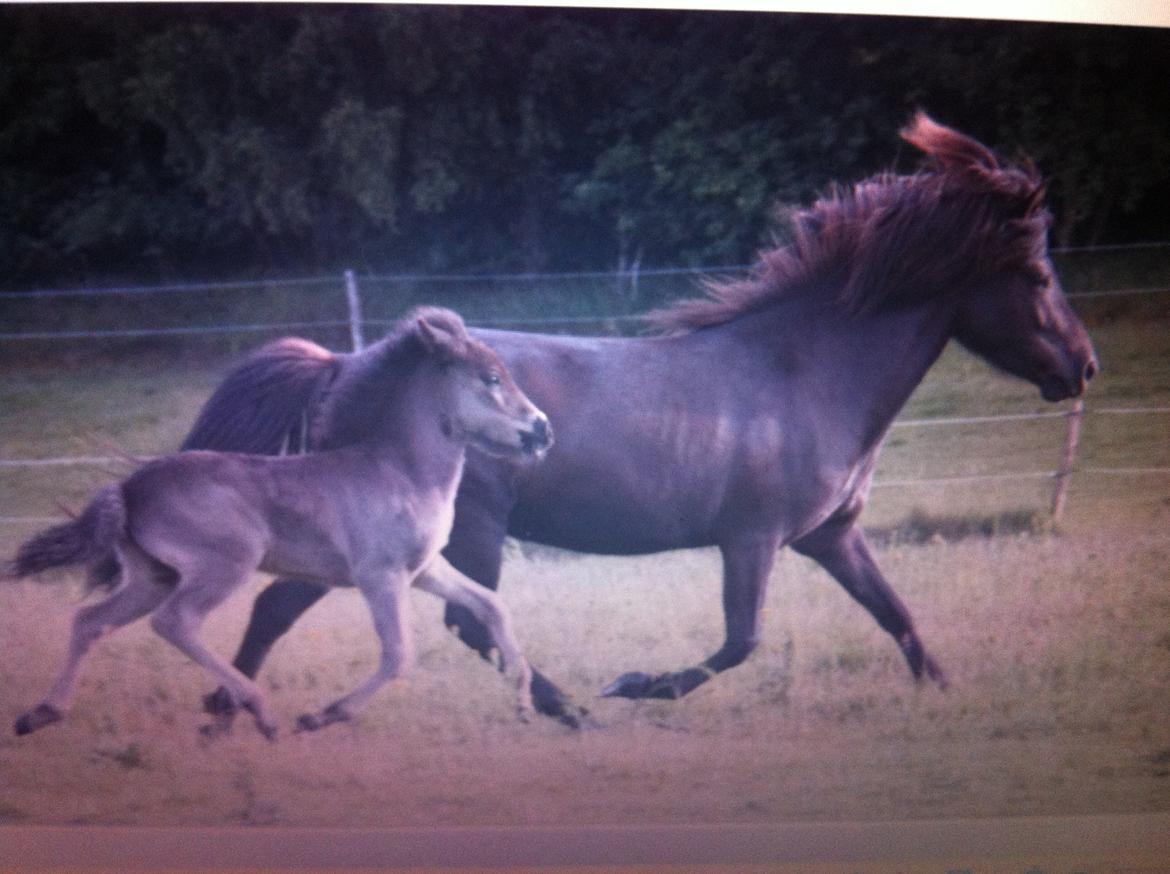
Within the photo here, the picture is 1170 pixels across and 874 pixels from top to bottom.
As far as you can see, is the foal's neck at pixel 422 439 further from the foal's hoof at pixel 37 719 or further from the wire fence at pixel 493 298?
the foal's hoof at pixel 37 719

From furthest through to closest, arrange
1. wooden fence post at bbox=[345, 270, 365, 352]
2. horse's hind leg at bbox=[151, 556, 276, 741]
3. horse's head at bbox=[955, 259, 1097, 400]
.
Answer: horse's head at bbox=[955, 259, 1097, 400] → wooden fence post at bbox=[345, 270, 365, 352] → horse's hind leg at bbox=[151, 556, 276, 741]

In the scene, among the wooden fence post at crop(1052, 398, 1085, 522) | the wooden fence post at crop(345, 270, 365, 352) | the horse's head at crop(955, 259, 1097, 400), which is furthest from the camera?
the wooden fence post at crop(1052, 398, 1085, 522)

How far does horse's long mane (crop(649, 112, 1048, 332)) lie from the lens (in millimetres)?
3605

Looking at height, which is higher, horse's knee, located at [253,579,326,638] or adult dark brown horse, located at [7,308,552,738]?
adult dark brown horse, located at [7,308,552,738]

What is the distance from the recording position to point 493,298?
3.60 m

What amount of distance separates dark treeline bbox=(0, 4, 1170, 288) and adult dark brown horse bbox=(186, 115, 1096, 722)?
14cm

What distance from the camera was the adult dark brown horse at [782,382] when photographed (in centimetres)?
353

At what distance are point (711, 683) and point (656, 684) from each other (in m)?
0.16

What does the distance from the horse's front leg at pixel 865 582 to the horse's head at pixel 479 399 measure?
900 mm

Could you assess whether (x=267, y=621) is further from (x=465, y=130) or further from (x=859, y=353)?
(x=859, y=353)

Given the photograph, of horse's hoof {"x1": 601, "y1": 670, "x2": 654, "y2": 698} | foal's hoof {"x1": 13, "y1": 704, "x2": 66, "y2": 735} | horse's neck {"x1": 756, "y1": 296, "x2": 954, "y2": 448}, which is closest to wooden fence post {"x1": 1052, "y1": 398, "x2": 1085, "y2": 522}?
horse's neck {"x1": 756, "y1": 296, "x2": 954, "y2": 448}

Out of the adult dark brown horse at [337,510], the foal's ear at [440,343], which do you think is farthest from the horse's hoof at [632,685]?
the foal's ear at [440,343]

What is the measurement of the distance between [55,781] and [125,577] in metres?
0.68

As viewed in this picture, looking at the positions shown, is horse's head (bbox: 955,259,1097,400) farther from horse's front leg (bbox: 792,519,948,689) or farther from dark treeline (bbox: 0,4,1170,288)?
horse's front leg (bbox: 792,519,948,689)
